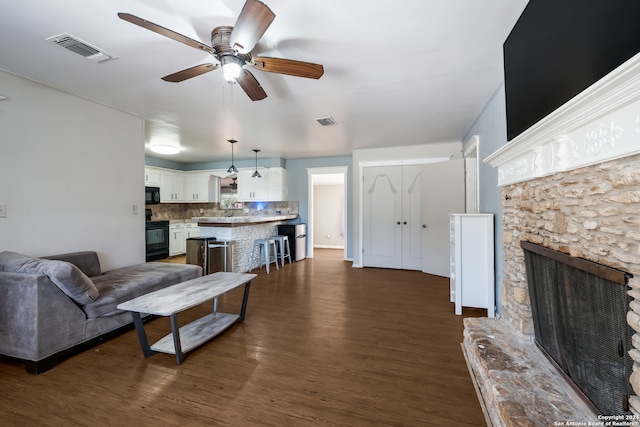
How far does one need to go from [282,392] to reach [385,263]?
4209mm

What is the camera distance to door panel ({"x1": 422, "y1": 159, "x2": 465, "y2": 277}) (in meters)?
4.41

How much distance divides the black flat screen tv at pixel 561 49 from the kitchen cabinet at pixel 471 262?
1252mm

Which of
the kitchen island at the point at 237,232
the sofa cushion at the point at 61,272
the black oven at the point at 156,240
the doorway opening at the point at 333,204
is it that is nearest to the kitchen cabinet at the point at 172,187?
the black oven at the point at 156,240

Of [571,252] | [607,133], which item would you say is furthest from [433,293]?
[607,133]

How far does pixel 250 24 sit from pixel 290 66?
44 cm

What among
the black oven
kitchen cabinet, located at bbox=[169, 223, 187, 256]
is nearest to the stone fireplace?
the black oven

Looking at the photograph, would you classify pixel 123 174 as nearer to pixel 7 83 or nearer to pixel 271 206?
pixel 7 83

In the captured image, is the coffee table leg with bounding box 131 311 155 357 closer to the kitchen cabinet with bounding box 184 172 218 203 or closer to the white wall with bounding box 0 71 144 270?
the white wall with bounding box 0 71 144 270

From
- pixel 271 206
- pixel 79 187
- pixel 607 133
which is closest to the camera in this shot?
pixel 607 133

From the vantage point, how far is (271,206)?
23.4 ft

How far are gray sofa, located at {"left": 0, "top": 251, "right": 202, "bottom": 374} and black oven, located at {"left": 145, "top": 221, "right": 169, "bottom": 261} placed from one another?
3.55m

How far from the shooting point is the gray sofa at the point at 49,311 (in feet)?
6.61

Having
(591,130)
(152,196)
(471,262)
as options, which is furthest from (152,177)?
(591,130)

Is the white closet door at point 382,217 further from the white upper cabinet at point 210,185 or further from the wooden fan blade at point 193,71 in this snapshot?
the wooden fan blade at point 193,71
